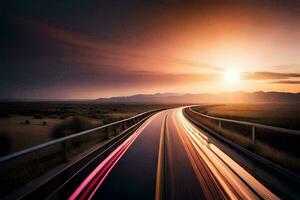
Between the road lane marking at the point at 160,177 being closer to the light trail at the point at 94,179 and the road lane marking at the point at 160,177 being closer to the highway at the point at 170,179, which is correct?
the highway at the point at 170,179

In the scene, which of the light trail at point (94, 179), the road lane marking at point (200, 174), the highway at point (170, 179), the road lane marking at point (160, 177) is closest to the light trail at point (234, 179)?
the highway at point (170, 179)

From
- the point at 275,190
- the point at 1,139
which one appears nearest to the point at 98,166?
the point at 275,190

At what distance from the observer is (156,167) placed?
8.39m

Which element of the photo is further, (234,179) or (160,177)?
(160,177)

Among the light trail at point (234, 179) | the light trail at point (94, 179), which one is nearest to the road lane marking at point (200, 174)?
the light trail at point (234, 179)

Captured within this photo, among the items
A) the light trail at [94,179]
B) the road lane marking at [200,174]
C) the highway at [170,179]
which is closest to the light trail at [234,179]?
the highway at [170,179]

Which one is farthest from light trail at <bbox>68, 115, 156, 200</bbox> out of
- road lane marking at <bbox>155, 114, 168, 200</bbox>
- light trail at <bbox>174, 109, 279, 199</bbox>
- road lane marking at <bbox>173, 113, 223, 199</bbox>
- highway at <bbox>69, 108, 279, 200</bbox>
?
light trail at <bbox>174, 109, 279, 199</bbox>

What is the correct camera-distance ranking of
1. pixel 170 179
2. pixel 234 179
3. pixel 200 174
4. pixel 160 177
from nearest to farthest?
pixel 234 179 → pixel 170 179 → pixel 160 177 → pixel 200 174

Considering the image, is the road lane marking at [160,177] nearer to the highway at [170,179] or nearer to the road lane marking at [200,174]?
the highway at [170,179]

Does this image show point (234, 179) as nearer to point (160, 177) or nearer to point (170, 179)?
point (170, 179)

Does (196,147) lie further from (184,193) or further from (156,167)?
(184,193)

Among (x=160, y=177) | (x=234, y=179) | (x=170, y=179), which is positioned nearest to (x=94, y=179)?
(x=160, y=177)

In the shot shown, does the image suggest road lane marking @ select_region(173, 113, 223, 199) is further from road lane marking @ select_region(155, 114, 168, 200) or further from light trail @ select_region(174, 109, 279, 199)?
road lane marking @ select_region(155, 114, 168, 200)

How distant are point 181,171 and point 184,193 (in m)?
2.06
